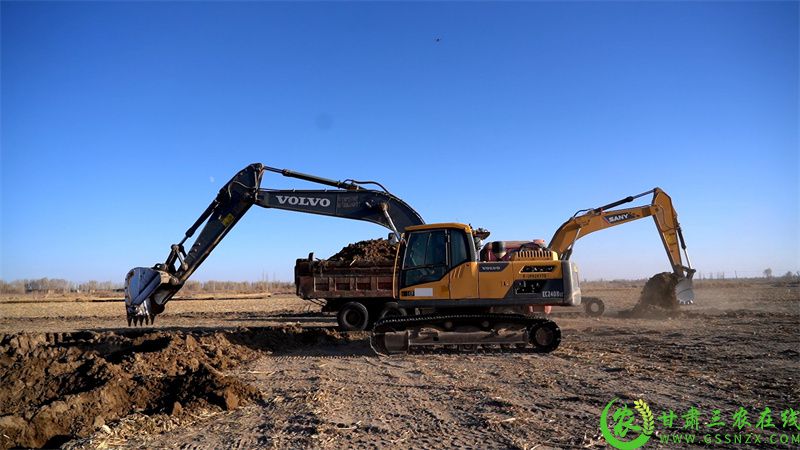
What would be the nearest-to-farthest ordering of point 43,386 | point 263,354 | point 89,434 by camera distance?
1. point 89,434
2. point 43,386
3. point 263,354

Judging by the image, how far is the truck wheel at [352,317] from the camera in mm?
13883

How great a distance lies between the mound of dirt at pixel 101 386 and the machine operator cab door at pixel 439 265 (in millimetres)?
3809

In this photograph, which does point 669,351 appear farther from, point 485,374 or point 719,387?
point 485,374

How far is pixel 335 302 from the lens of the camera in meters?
14.3

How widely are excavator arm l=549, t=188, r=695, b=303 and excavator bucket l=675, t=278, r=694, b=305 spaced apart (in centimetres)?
26

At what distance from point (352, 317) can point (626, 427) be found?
9.48 metres

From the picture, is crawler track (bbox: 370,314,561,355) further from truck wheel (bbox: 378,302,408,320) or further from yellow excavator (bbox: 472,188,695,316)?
yellow excavator (bbox: 472,188,695,316)

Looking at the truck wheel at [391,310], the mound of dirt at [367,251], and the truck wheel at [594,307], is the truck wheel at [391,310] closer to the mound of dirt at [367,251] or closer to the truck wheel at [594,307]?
the mound of dirt at [367,251]

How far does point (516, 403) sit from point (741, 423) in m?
2.33

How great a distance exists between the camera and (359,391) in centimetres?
711

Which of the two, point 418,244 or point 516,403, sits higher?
point 418,244

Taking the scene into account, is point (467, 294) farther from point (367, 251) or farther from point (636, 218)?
point (636, 218)

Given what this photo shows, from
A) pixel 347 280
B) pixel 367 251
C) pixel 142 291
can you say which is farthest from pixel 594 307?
pixel 142 291

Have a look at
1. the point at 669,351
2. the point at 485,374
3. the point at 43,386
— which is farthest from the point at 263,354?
the point at 669,351
